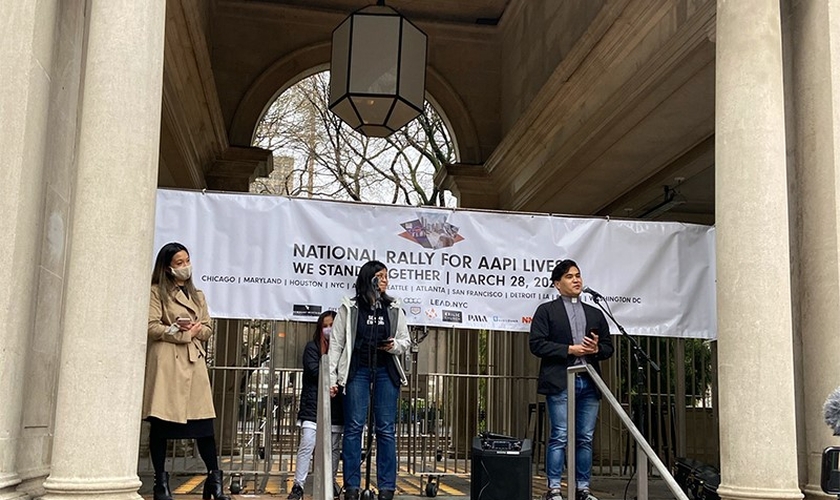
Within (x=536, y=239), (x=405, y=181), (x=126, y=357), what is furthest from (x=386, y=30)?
(x=405, y=181)

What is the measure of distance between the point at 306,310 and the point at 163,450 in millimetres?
1712

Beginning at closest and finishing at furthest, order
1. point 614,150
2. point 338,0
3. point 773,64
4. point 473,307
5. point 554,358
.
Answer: point 773,64 → point 554,358 → point 473,307 → point 614,150 → point 338,0

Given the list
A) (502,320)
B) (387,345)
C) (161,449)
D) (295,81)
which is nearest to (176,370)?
(161,449)

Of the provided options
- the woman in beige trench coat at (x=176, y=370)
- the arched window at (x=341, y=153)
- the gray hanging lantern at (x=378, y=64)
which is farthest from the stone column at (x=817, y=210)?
the arched window at (x=341, y=153)

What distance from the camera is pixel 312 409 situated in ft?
23.3

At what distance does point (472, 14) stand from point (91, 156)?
10293 millimetres

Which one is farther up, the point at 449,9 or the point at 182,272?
the point at 449,9

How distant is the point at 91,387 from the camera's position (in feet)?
15.7

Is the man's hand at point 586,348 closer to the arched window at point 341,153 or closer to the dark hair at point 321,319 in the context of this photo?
the dark hair at point 321,319

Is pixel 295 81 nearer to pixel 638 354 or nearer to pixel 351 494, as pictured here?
pixel 638 354

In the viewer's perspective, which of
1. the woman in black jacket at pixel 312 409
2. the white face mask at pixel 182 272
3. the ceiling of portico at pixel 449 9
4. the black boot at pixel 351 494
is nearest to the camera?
the white face mask at pixel 182 272

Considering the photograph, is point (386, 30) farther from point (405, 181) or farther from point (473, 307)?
point (405, 181)

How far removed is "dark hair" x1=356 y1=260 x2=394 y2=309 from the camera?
6.24m

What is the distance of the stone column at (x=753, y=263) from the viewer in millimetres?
5543
